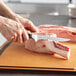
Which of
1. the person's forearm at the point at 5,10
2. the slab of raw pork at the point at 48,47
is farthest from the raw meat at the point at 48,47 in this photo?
the person's forearm at the point at 5,10

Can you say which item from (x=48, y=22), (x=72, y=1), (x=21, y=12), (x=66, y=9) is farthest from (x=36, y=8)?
(x=72, y=1)

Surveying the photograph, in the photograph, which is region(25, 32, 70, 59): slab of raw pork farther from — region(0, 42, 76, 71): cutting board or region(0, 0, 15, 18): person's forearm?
region(0, 0, 15, 18): person's forearm

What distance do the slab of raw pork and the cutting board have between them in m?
0.02

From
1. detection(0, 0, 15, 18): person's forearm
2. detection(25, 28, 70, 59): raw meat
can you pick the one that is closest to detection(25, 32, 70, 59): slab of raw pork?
detection(25, 28, 70, 59): raw meat

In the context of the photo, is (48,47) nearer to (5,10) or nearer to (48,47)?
(48,47)

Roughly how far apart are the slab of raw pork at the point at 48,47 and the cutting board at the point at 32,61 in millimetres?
23

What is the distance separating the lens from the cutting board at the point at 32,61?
976 millimetres

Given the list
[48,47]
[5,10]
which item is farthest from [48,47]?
[5,10]

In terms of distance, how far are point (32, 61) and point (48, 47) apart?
14 centimetres

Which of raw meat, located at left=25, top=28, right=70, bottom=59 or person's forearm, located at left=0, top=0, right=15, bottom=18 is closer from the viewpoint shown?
raw meat, located at left=25, top=28, right=70, bottom=59

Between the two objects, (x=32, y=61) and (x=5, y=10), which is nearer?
(x=32, y=61)

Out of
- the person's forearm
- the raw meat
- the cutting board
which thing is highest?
the person's forearm

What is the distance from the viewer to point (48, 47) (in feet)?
3.73

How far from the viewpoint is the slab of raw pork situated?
110 cm
